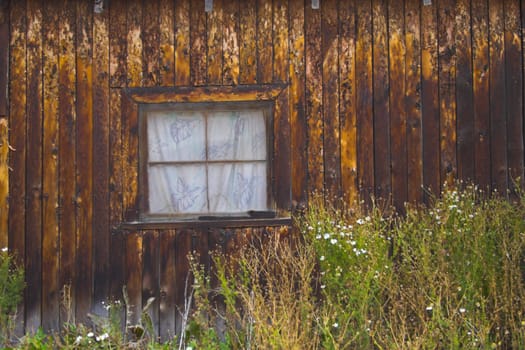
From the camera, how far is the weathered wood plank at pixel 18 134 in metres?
6.68

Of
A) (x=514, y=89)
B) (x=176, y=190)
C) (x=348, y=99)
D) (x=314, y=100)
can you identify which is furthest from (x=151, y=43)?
(x=514, y=89)

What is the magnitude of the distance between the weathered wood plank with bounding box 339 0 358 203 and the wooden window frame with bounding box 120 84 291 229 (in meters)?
0.50

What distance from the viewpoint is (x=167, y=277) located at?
6645 millimetres

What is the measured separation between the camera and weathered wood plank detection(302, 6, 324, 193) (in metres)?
6.69

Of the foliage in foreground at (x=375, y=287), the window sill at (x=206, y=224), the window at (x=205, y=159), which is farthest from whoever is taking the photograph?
the window at (x=205, y=159)

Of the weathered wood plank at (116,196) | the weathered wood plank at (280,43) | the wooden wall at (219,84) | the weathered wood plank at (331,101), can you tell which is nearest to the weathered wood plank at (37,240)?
the wooden wall at (219,84)

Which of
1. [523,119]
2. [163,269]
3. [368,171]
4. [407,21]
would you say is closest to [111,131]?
[163,269]

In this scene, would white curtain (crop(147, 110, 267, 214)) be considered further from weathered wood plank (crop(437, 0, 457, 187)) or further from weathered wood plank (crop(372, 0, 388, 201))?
weathered wood plank (crop(437, 0, 457, 187))

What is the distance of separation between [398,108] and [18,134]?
133 inches

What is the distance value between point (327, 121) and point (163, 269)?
6.40 ft

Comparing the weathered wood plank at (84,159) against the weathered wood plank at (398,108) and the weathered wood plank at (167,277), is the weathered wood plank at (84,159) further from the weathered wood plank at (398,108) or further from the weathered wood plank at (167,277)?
the weathered wood plank at (398,108)

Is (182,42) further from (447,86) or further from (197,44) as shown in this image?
(447,86)

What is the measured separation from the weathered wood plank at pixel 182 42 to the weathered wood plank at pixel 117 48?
0.47m

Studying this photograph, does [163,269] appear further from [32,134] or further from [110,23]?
[110,23]
